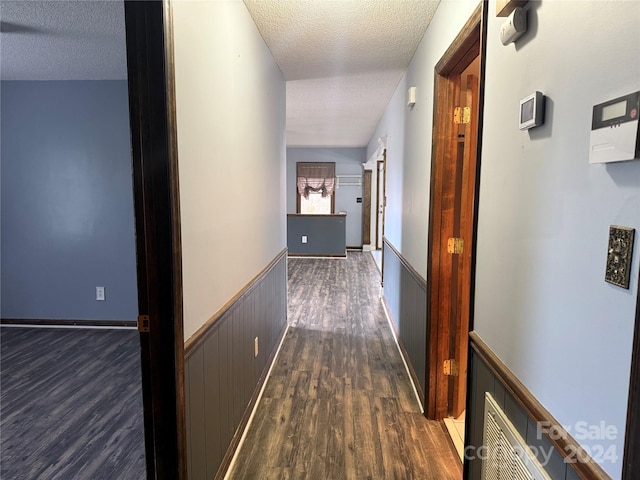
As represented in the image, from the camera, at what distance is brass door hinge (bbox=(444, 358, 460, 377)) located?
2.34 m

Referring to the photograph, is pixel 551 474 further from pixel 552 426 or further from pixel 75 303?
pixel 75 303

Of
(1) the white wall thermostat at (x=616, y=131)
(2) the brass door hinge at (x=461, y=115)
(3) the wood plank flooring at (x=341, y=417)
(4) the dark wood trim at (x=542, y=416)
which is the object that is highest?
(2) the brass door hinge at (x=461, y=115)

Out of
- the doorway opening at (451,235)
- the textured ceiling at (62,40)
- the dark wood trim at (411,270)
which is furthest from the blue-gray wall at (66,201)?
the doorway opening at (451,235)

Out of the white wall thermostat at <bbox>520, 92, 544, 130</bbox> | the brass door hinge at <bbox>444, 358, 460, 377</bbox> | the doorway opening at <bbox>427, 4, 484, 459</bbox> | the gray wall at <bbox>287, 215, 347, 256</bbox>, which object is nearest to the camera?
the white wall thermostat at <bbox>520, 92, 544, 130</bbox>

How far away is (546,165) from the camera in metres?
1.00

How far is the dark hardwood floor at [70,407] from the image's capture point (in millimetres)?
1953

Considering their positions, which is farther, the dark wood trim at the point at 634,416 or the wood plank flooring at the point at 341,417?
the wood plank flooring at the point at 341,417

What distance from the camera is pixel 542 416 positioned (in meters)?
0.97

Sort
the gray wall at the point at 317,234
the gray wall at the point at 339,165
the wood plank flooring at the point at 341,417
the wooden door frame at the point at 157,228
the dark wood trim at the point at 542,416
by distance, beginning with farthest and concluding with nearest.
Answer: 1. the gray wall at the point at 339,165
2. the gray wall at the point at 317,234
3. the wood plank flooring at the point at 341,417
4. the wooden door frame at the point at 157,228
5. the dark wood trim at the point at 542,416

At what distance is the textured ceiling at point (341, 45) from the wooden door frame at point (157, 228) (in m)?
1.19

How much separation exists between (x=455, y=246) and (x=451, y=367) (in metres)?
0.73

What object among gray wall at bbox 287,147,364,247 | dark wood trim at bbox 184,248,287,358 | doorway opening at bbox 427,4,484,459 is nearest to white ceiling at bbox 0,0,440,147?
doorway opening at bbox 427,4,484,459

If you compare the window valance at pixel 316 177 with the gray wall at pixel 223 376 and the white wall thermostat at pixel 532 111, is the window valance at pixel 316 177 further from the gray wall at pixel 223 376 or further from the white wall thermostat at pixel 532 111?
the white wall thermostat at pixel 532 111

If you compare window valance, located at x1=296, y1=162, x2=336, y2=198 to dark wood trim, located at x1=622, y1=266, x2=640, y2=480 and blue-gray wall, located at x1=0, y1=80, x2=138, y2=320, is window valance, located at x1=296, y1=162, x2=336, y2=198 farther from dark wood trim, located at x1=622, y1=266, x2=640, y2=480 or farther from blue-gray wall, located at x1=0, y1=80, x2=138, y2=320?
dark wood trim, located at x1=622, y1=266, x2=640, y2=480
